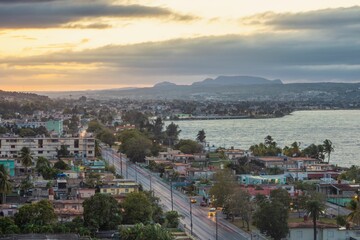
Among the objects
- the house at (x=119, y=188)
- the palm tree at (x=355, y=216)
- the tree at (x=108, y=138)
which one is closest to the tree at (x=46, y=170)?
the house at (x=119, y=188)

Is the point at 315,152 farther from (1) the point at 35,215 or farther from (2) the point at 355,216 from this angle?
(1) the point at 35,215

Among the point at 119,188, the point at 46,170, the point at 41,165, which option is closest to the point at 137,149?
the point at 41,165

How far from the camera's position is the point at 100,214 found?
29.7 meters

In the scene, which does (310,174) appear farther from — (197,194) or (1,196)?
(1,196)

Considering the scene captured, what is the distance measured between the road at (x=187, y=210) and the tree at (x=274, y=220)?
5.97 feet

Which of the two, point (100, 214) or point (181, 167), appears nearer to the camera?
point (100, 214)

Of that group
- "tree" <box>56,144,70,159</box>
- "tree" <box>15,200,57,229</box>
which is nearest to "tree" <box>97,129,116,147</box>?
"tree" <box>56,144,70,159</box>

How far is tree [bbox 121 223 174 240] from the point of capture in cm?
2589

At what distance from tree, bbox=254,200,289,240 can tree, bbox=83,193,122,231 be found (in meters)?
6.03

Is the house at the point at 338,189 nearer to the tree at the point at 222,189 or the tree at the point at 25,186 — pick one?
the tree at the point at 222,189

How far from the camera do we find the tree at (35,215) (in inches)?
1134

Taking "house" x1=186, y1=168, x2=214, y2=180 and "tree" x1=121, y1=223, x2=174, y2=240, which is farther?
"house" x1=186, y1=168, x2=214, y2=180

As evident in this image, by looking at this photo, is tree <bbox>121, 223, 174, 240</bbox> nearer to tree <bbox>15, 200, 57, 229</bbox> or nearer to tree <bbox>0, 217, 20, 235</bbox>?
tree <bbox>15, 200, 57, 229</bbox>

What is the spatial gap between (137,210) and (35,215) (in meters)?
4.42
